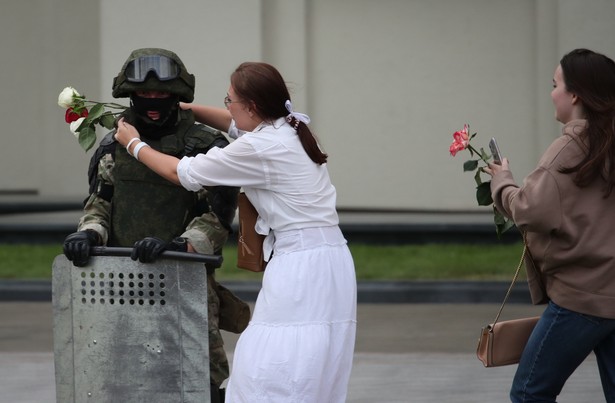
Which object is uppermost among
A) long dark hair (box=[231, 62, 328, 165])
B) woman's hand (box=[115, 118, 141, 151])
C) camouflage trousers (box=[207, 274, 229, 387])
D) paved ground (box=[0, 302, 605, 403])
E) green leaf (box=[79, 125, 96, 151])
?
long dark hair (box=[231, 62, 328, 165])

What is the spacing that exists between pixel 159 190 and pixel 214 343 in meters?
0.66

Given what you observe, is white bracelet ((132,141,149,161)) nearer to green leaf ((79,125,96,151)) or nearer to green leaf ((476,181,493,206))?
green leaf ((79,125,96,151))

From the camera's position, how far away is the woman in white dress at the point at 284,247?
4230 millimetres

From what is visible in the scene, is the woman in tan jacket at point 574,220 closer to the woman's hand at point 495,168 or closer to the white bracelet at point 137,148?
the woman's hand at point 495,168

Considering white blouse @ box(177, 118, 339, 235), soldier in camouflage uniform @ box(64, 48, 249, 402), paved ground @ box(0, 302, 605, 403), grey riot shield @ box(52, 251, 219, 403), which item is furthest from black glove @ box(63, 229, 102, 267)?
→ paved ground @ box(0, 302, 605, 403)

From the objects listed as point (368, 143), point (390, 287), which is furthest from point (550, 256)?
point (368, 143)

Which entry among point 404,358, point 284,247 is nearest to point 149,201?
point 284,247

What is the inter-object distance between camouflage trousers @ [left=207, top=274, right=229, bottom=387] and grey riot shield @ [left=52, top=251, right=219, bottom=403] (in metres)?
0.65

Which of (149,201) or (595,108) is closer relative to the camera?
(595,108)

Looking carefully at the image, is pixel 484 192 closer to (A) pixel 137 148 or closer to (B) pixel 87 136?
(A) pixel 137 148

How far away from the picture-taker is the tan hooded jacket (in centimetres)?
403

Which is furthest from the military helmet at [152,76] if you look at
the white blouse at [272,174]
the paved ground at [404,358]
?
the paved ground at [404,358]

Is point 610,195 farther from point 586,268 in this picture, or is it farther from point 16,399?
point 16,399

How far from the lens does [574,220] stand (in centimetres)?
406
